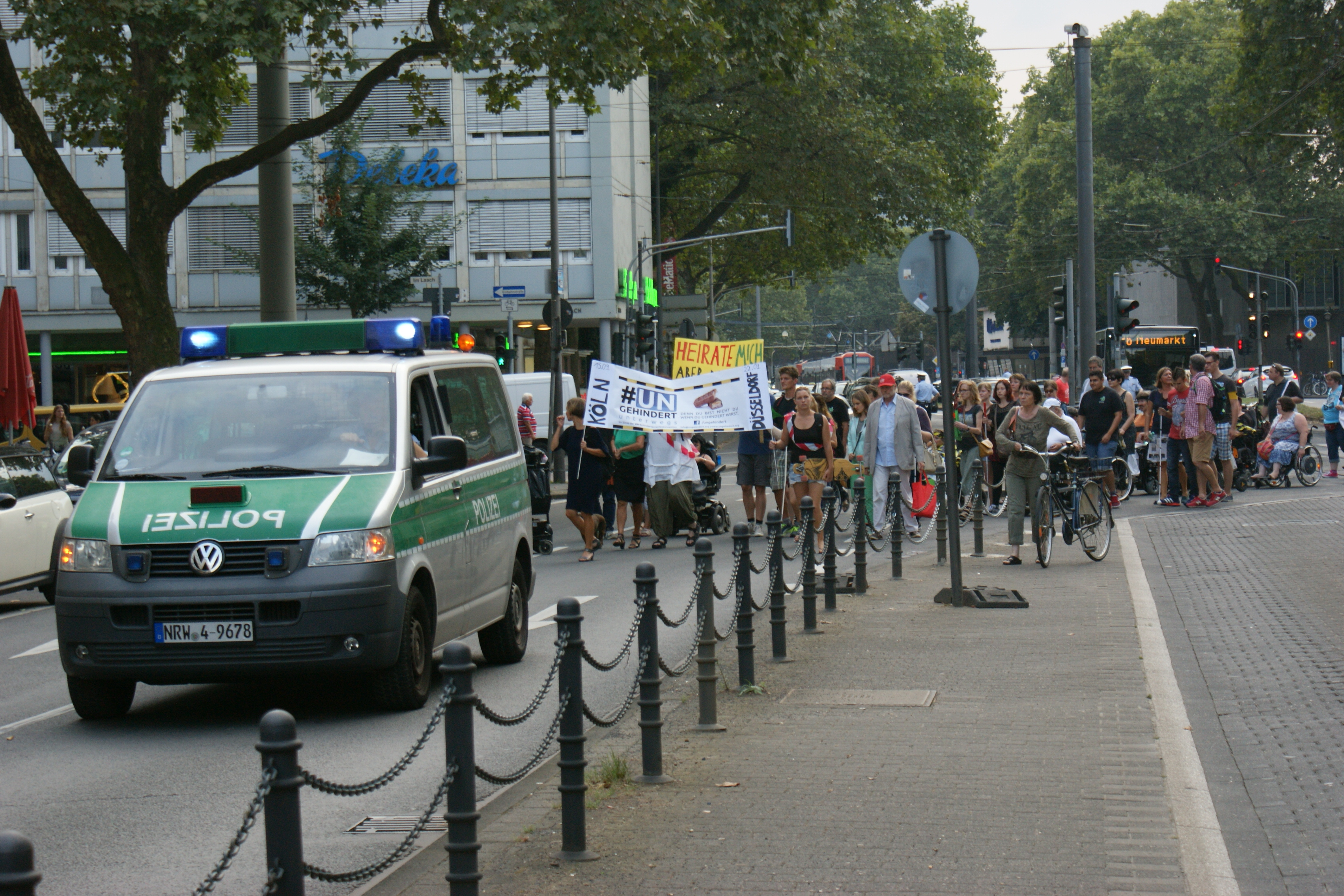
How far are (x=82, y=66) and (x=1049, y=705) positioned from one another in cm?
1386

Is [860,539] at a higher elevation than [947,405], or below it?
below

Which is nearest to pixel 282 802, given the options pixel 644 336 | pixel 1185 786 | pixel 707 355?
pixel 1185 786

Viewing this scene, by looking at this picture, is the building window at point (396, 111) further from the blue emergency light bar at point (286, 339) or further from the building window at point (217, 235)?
the blue emergency light bar at point (286, 339)

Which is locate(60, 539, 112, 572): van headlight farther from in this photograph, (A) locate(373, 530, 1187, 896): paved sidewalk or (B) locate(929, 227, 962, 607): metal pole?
(B) locate(929, 227, 962, 607): metal pole

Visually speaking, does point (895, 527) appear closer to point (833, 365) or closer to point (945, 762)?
point (945, 762)

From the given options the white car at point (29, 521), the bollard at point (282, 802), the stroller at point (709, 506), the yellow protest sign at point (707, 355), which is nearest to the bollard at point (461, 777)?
the bollard at point (282, 802)

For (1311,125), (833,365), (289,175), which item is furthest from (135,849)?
(833,365)

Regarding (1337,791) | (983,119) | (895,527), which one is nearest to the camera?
(1337,791)

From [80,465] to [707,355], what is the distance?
12700mm

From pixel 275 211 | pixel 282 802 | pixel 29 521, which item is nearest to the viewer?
pixel 282 802

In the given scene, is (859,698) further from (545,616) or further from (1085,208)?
(1085,208)

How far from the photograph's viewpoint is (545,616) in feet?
41.3

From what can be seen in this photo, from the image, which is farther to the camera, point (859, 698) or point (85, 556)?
point (859, 698)

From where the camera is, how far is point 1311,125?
2752cm
